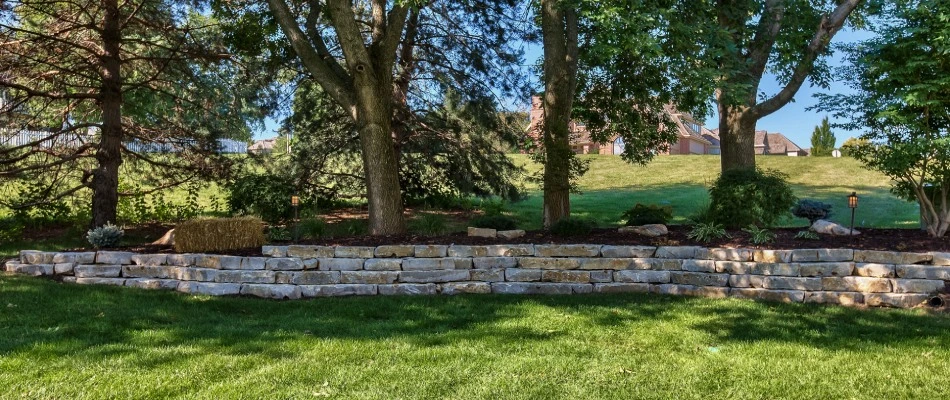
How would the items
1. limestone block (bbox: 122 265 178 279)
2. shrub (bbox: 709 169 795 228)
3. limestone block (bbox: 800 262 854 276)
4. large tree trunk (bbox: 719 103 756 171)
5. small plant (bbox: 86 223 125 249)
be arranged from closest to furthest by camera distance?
1. limestone block (bbox: 800 262 854 276)
2. limestone block (bbox: 122 265 178 279)
3. shrub (bbox: 709 169 795 228)
4. small plant (bbox: 86 223 125 249)
5. large tree trunk (bbox: 719 103 756 171)

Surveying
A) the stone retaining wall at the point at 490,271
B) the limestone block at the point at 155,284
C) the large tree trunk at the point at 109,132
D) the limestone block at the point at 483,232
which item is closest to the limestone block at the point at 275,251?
the stone retaining wall at the point at 490,271

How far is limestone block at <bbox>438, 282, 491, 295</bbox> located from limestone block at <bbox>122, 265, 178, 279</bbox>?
293cm

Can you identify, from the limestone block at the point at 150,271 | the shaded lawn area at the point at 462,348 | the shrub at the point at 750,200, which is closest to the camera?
the shaded lawn area at the point at 462,348

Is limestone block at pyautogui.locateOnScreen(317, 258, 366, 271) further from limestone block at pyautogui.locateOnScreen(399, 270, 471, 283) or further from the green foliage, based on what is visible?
the green foliage

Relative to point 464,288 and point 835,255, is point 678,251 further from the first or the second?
point 464,288

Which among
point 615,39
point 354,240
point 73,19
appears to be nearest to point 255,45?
point 73,19

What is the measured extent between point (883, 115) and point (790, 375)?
4.64 meters

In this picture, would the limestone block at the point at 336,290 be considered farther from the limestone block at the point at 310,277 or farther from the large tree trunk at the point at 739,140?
the large tree trunk at the point at 739,140

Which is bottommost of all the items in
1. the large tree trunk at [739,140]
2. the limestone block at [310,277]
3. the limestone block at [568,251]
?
the limestone block at [310,277]

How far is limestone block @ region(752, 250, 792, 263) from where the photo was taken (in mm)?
6458

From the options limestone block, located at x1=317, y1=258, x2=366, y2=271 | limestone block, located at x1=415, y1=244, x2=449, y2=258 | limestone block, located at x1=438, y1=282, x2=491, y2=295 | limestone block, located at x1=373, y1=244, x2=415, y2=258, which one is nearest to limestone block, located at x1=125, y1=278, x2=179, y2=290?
limestone block, located at x1=317, y1=258, x2=366, y2=271

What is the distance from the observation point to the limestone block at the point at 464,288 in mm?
6691

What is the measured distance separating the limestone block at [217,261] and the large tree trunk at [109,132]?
369cm

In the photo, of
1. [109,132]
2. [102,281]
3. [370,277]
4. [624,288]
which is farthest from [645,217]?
[109,132]
